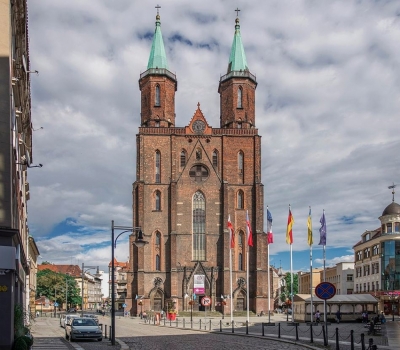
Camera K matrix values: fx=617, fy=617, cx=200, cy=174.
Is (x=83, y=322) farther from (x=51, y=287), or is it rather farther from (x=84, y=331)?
(x=51, y=287)

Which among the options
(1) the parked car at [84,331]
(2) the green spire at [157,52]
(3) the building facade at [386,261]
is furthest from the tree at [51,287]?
(1) the parked car at [84,331]

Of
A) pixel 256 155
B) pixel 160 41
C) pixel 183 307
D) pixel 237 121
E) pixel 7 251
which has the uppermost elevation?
pixel 160 41

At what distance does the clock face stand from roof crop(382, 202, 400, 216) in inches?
1097

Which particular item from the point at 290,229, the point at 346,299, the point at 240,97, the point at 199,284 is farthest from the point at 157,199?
the point at 290,229

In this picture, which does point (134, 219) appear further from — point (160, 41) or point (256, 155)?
point (160, 41)

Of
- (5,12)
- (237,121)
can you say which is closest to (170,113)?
(237,121)

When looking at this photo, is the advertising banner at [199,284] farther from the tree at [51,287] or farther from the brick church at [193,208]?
the tree at [51,287]

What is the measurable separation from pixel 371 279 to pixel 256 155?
2391 cm

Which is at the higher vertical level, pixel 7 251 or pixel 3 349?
pixel 7 251

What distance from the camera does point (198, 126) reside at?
89750mm

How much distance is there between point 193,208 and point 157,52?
2532 cm

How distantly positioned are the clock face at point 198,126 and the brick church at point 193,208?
0.15 meters

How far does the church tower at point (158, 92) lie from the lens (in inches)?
3585

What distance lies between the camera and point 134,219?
85.2m
